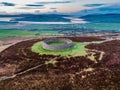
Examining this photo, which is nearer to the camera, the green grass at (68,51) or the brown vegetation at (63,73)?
the brown vegetation at (63,73)

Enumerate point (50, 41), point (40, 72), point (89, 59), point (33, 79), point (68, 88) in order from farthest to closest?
1. point (50, 41)
2. point (89, 59)
3. point (40, 72)
4. point (33, 79)
5. point (68, 88)

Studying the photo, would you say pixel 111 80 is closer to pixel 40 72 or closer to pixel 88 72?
pixel 88 72

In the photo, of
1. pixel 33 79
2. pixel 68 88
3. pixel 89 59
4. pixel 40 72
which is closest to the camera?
pixel 68 88

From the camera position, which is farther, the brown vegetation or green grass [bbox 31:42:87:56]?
green grass [bbox 31:42:87:56]

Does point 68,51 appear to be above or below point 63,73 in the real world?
above

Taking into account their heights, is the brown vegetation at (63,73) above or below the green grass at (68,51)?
below

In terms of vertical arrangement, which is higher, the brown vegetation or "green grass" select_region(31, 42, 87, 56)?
"green grass" select_region(31, 42, 87, 56)

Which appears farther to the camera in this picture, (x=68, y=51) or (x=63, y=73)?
(x=68, y=51)

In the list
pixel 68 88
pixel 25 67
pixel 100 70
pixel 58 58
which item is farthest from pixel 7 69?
pixel 100 70

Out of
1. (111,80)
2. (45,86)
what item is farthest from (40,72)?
(111,80)

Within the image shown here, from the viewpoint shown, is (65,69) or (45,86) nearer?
(45,86)
